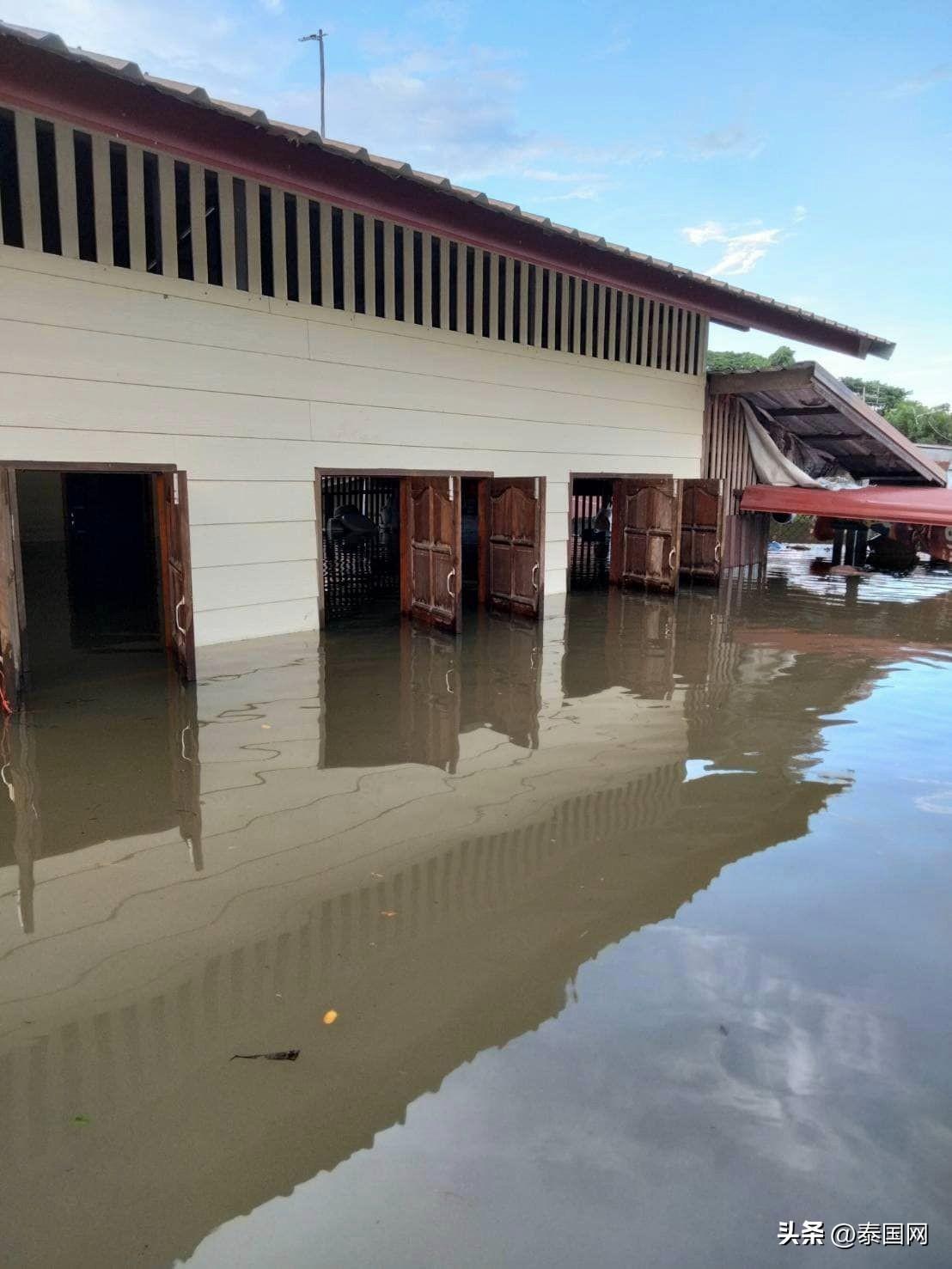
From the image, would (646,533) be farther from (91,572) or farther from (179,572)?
(91,572)

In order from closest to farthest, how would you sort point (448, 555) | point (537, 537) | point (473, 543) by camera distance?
point (448, 555), point (537, 537), point (473, 543)

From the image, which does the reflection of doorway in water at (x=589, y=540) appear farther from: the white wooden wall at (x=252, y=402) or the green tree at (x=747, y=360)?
the green tree at (x=747, y=360)

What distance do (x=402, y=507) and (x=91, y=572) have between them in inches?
260

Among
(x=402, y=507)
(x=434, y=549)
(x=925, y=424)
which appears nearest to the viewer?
(x=434, y=549)

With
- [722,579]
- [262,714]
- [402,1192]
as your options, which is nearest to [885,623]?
[722,579]

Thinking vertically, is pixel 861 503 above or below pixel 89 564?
above

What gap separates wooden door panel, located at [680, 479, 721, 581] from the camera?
Answer: 41.6 ft

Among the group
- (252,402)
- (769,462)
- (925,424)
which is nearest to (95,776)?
(252,402)

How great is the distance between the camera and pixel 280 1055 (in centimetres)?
255

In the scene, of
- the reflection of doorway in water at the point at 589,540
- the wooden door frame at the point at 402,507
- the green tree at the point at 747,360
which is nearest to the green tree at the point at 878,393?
the green tree at the point at 747,360

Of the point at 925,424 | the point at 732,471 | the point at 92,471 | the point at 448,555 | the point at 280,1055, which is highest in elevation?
the point at 925,424

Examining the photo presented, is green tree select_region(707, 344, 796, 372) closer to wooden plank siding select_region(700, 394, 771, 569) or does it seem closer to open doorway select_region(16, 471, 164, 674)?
wooden plank siding select_region(700, 394, 771, 569)

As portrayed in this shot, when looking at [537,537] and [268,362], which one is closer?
[268,362]

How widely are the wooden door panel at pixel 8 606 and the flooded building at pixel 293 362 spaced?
3 centimetres
